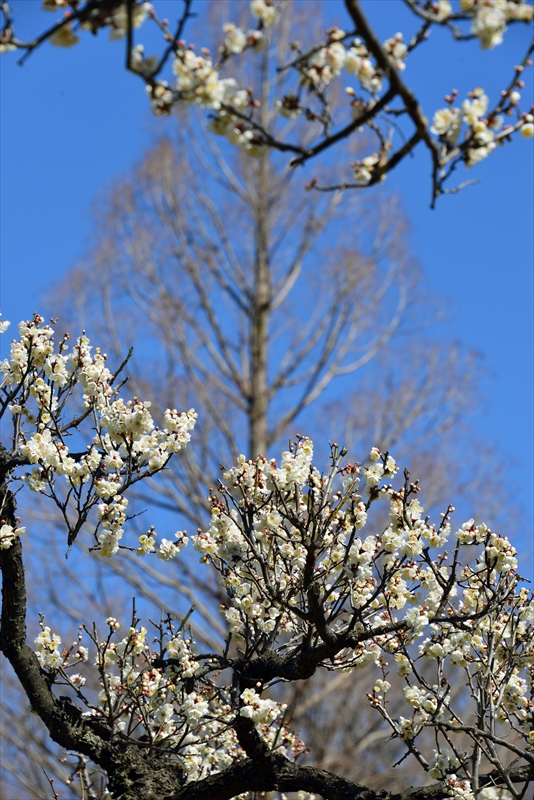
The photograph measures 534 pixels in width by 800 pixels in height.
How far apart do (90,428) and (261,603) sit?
1.03 meters

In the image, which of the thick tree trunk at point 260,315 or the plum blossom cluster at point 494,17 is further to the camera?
the thick tree trunk at point 260,315

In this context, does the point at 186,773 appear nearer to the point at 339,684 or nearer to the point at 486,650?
the point at 486,650

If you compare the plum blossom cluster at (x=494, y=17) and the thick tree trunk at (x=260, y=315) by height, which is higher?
the thick tree trunk at (x=260, y=315)

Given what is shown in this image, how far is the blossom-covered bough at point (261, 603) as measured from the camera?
117 inches

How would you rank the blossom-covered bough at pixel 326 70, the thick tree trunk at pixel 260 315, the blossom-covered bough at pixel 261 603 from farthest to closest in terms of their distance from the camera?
the thick tree trunk at pixel 260 315 < the blossom-covered bough at pixel 261 603 < the blossom-covered bough at pixel 326 70

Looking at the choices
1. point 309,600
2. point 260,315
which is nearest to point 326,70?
point 309,600

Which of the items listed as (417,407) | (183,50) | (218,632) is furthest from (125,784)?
(417,407)

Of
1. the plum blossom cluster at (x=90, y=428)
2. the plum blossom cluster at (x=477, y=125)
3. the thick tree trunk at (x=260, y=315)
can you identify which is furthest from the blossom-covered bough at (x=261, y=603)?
the thick tree trunk at (x=260, y=315)

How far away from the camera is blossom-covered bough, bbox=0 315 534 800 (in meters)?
2.97

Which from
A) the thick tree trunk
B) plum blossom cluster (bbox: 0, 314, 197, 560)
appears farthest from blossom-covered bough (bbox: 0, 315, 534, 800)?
the thick tree trunk

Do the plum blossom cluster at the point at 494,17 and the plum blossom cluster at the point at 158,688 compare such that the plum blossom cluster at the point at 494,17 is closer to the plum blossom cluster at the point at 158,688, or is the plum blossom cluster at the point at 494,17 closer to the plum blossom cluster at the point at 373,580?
the plum blossom cluster at the point at 373,580

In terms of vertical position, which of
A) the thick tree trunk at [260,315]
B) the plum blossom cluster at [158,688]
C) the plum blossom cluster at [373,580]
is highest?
the thick tree trunk at [260,315]

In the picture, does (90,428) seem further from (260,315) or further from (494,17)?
(260,315)

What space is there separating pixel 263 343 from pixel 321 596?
22.0 ft
